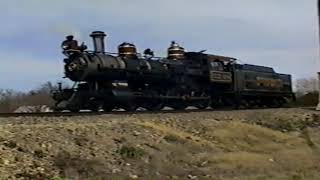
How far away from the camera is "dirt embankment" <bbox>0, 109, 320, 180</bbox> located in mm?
11086

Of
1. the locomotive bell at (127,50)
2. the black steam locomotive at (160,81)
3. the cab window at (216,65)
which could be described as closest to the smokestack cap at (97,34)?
the black steam locomotive at (160,81)

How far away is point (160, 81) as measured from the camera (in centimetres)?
2845

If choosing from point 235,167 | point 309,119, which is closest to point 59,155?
point 235,167

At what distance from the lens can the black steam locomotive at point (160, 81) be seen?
24594 mm

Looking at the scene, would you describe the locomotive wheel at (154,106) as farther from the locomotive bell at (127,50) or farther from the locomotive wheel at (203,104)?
the locomotive wheel at (203,104)

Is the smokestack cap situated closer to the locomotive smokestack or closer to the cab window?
the locomotive smokestack

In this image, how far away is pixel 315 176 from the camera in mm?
12828

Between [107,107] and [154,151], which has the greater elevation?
[107,107]

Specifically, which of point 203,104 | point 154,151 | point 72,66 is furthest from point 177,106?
point 154,151

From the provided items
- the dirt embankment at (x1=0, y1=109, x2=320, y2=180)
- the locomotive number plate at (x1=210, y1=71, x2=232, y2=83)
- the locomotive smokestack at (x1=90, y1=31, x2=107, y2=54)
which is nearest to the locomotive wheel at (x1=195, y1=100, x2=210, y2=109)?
the locomotive number plate at (x1=210, y1=71, x2=232, y2=83)

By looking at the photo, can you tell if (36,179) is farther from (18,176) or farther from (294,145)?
(294,145)

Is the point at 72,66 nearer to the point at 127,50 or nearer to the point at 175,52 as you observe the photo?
the point at 127,50

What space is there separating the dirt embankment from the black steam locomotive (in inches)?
285

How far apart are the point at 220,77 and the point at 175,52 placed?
9.93ft
